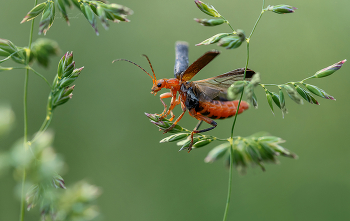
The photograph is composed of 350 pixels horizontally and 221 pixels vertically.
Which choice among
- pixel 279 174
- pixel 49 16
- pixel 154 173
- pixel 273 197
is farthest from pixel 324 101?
pixel 49 16

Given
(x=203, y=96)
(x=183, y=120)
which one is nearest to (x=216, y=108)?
(x=203, y=96)

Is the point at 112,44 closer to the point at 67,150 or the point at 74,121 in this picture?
the point at 74,121

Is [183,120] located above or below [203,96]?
below

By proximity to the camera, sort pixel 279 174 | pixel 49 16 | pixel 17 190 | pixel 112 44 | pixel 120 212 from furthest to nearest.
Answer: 1. pixel 112 44
2. pixel 279 174
3. pixel 120 212
4. pixel 49 16
5. pixel 17 190

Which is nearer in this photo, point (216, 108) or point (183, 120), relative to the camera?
point (216, 108)

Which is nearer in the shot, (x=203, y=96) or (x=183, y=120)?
(x=203, y=96)

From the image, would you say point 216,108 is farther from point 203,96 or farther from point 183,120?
point 183,120

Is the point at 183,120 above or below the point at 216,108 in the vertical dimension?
below

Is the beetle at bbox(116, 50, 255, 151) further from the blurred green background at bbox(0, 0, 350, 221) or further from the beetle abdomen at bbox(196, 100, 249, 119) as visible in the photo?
the blurred green background at bbox(0, 0, 350, 221)
